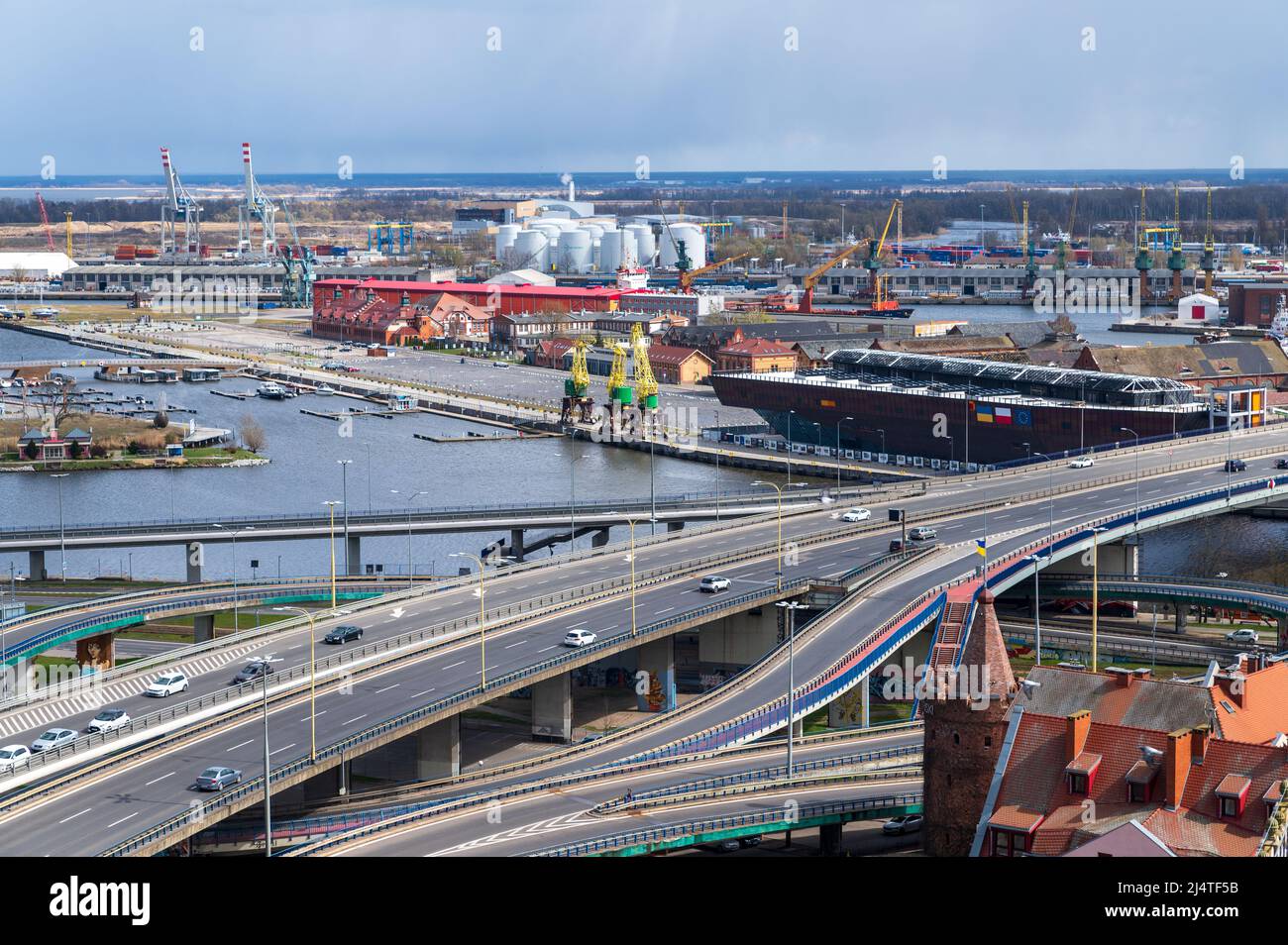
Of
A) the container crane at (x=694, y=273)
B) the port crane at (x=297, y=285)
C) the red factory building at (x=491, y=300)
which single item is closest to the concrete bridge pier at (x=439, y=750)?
the red factory building at (x=491, y=300)

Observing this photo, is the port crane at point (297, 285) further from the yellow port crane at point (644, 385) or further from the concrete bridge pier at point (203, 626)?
the concrete bridge pier at point (203, 626)

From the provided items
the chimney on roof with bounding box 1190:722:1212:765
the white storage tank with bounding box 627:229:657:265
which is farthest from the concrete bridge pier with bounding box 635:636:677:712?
the white storage tank with bounding box 627:229:657:265

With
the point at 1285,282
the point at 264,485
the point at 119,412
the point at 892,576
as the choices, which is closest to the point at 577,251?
the point at 1285,282

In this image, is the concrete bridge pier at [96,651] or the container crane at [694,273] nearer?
the concrete bridge pier at [96,651]

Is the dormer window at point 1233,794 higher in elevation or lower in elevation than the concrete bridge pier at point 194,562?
higher

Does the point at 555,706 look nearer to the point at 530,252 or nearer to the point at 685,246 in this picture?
the point at 685,246
